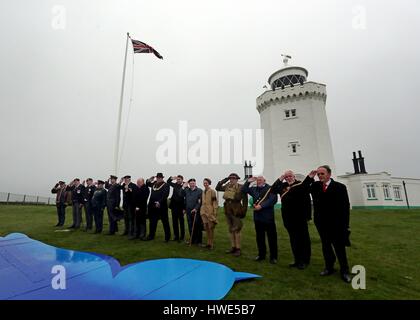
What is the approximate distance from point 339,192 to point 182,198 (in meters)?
5.10

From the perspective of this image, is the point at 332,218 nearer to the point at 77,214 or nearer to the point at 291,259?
the point at 291,259

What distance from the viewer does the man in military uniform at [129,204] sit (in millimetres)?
9000

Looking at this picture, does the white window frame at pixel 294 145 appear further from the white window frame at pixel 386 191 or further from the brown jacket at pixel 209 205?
the brown jacket at pixel 209 205

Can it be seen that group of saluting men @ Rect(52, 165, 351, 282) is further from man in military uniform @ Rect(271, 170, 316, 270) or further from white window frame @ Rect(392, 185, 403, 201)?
white window frame @ Rect(392, 185, 403, 201)

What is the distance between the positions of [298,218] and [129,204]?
6114 mm

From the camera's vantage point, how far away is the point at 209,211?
7531 mm

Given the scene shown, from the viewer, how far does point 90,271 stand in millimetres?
5043

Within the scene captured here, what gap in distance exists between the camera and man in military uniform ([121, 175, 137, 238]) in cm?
900

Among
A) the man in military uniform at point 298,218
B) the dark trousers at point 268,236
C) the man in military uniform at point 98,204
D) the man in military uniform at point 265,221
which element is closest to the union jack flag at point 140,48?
the man in military uniform at point 98,204

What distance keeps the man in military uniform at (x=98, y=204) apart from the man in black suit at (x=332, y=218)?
827cm

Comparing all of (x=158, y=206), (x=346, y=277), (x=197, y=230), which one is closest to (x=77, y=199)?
(x=158, y=206)

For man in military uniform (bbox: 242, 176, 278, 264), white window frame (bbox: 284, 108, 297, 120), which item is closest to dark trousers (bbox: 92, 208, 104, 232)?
man in military uniform (bbox: 242, 176, 278, 264)

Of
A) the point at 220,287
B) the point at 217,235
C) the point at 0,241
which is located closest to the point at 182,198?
the point at 217,235
